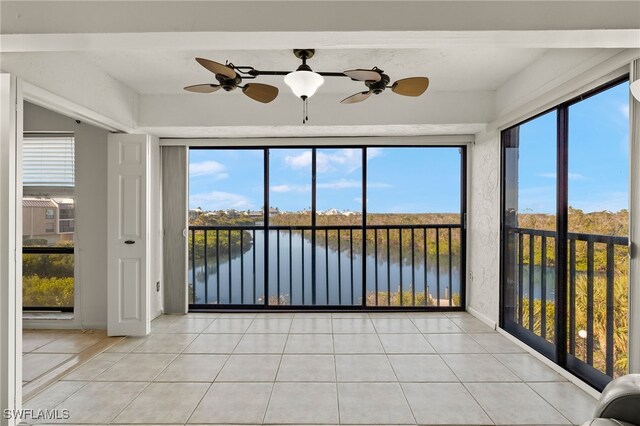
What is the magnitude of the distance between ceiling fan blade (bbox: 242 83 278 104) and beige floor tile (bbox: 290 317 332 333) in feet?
8.07

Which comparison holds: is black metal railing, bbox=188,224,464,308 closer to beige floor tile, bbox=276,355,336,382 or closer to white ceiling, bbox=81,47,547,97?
beige floor tile, bbox=276,355,336,382

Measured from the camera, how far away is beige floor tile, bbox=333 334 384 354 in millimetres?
3197

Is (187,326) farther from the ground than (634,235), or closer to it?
closer to it

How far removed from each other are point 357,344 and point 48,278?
368cm

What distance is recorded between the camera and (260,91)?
2643 millimetres

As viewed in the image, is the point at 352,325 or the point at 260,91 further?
the point at 352,325

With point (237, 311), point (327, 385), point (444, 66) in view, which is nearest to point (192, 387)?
point (327, 385)

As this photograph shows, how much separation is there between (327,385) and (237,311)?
90.1 inches

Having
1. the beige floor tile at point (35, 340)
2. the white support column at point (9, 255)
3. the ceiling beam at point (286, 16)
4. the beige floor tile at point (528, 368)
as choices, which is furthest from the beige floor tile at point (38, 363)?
the beige floor tile at point (528, 368)

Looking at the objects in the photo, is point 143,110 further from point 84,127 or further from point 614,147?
point 614,147

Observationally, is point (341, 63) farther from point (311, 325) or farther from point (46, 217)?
point (46, 217)

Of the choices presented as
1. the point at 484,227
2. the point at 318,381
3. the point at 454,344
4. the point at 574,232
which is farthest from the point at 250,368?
the point at 484,227

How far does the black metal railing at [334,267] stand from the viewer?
4.61 metres

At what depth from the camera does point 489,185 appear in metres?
3.92
